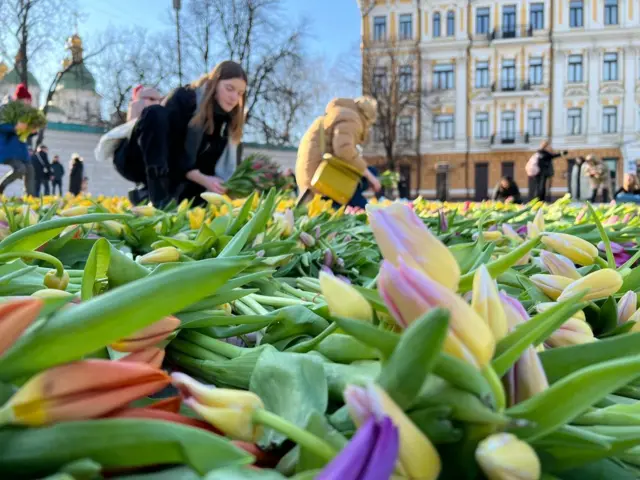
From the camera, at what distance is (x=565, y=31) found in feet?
70.7

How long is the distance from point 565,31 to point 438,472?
2407cm

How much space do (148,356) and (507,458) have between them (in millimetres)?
149

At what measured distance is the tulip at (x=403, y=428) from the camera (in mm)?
174

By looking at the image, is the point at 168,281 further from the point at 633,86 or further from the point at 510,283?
the point at 633,86

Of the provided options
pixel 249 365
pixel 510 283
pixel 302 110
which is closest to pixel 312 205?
pixel 510 283

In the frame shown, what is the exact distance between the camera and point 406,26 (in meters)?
22.2

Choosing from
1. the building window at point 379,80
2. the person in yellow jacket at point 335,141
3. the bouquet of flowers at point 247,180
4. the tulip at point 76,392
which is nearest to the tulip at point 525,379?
the tulip at point 76,392

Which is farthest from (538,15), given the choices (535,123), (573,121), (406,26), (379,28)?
(379,28)

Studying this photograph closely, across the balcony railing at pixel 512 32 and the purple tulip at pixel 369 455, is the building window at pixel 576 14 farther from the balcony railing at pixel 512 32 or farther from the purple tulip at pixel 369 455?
the purple tulip at pixel 369 455

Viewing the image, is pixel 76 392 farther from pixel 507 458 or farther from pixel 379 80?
pixel 379 80

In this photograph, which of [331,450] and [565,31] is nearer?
[331,450]

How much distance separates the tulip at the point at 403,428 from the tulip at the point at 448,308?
0.03 meters

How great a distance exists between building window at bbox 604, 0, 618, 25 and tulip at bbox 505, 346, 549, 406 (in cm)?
2453

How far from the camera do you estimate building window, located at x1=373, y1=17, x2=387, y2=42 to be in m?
22.1
